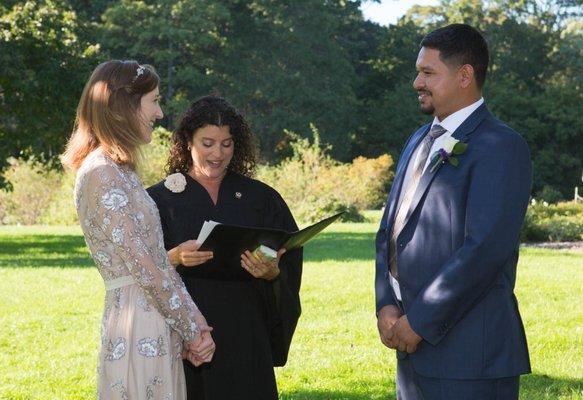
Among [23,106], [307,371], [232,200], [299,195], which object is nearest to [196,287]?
[232,200]

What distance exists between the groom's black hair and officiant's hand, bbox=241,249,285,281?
3.76 ft

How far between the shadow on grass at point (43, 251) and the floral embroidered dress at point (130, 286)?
40.0 feet

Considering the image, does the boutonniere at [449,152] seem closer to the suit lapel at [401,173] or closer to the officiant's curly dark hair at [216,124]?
the suit lapel at [401,173]

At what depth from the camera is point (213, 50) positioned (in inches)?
1845

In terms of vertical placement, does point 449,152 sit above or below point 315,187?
below

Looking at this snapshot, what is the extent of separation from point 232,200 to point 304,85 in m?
42.9

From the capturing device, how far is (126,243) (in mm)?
3359

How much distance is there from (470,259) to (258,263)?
3.76ft

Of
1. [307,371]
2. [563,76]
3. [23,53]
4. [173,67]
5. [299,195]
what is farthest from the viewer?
[563,76]

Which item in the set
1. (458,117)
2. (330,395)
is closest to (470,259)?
(458,117)

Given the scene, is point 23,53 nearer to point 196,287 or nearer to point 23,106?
point 23,106

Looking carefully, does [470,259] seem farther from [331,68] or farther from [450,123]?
[331,68]

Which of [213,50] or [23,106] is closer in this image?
[23,106]

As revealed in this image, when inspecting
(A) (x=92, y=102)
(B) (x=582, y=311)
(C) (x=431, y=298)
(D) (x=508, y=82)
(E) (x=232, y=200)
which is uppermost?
(D) (x=508, y=82)
